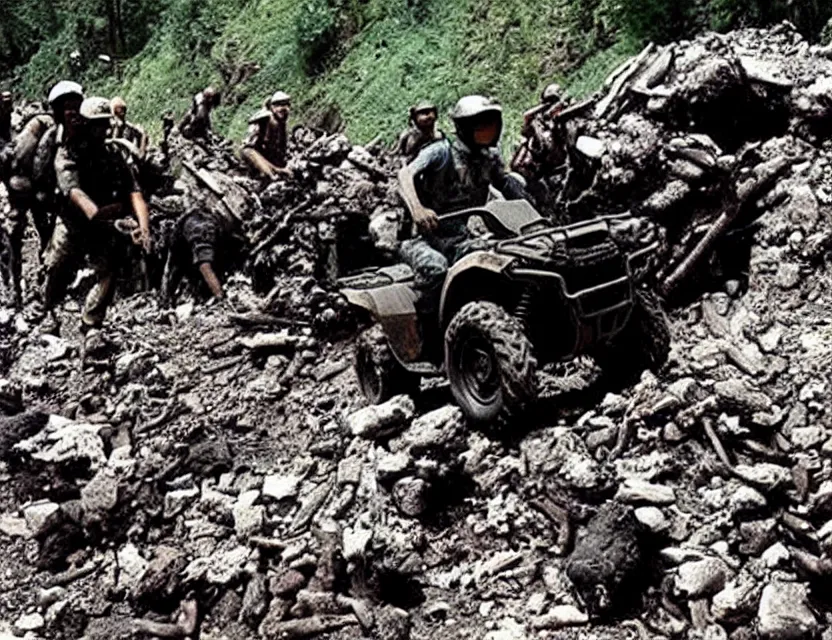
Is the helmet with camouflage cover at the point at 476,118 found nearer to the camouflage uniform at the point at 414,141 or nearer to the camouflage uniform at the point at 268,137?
the camouflage uniform at the point at 414,141

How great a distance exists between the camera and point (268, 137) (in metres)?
12.1

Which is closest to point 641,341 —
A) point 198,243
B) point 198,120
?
point 198,243

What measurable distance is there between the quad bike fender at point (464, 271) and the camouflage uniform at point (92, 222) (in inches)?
123

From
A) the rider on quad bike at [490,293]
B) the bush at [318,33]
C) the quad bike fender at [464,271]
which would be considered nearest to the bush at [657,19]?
the rider on quad bike at [490,293]

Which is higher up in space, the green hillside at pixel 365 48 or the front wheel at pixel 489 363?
the front wheel at pixel 489 363

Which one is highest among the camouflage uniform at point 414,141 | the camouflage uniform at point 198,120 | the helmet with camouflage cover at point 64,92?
the helmet with camouflage cover at point 64,92

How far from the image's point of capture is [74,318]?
10.3 meters

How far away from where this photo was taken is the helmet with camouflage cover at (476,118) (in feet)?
22.0

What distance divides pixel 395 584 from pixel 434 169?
261 cm

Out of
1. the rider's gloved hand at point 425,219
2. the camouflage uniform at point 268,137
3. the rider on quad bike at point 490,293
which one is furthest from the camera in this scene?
the camouflage uniform at point 268,137

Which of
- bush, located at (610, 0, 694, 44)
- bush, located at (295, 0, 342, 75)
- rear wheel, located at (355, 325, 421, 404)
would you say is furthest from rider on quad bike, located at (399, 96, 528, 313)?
bush, located at (295, 0, 342, 75)

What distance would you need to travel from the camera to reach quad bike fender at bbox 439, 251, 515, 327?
20.2 feet

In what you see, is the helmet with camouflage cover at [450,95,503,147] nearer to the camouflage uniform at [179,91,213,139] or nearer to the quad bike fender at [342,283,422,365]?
the quad bike fender at [342,283,422,365]

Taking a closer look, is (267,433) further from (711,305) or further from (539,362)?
(711,305)
